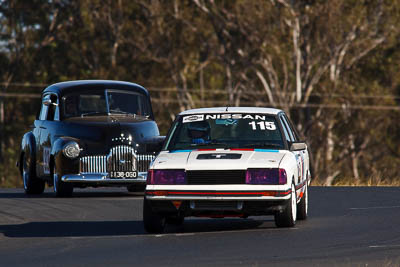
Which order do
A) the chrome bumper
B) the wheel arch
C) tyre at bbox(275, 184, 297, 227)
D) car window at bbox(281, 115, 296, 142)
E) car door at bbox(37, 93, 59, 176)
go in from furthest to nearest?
the wheel arch
car door at bbox(37, 93, 59, 176)
the chrome bumper
car window at bbox(281, 115, 296, 142)
tyre at bbox(275, 184, 297, 227)

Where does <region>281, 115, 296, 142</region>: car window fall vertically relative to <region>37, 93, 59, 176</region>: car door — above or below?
above

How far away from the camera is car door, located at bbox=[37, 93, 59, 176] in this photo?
1969 centimetres

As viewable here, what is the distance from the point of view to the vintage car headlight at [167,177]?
39.2 feet

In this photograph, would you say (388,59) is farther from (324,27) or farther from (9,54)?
(9,54)

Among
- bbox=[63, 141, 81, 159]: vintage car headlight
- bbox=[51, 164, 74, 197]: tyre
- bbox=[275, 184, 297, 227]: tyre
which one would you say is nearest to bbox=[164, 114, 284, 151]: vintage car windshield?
bbox=[275, 184, 297, 227]: tyre

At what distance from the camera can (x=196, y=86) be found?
6266 cm

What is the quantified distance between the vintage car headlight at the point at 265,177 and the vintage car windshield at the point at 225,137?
3.16 ft

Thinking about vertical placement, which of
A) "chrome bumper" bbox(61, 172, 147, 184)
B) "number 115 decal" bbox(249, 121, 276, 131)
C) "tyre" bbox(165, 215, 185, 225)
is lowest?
"chrome bumper" bbox(61, 172, 147, 184)

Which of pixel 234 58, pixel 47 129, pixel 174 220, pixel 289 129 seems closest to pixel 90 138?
pixel 47 129

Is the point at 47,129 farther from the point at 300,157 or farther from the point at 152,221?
the point at 152,221

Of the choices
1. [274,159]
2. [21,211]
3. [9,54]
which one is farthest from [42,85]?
[274,159]

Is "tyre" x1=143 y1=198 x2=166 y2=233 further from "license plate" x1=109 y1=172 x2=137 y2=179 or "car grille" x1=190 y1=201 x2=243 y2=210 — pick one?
"license plate" x1=109 y1=172 x2=137 y2=179

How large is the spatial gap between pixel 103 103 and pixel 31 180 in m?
2.35

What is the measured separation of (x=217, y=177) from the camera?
11.9 meters
